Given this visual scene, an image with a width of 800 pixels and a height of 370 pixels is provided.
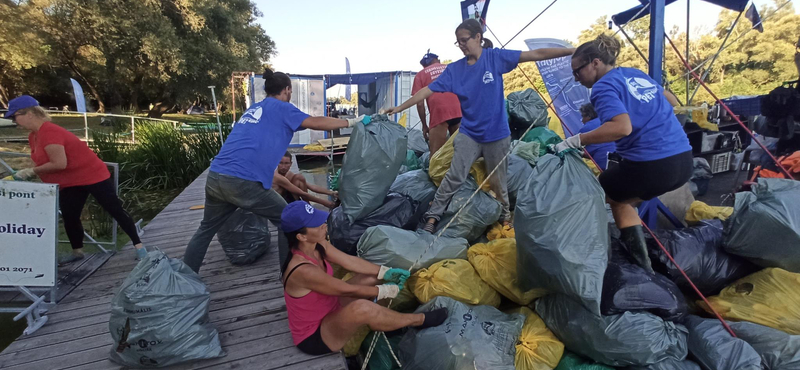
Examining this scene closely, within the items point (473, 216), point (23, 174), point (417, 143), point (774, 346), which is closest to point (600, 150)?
point (473, 216)

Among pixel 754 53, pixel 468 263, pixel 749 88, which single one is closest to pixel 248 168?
pixel 468 263

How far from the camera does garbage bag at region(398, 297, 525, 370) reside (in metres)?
1.77

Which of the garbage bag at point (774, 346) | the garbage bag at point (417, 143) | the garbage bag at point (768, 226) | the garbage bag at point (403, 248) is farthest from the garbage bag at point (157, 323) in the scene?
the garbage bag at point (417, 143)

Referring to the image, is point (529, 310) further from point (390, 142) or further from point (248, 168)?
point (248, 168)

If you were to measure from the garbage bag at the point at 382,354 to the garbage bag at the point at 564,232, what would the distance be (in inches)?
28.8

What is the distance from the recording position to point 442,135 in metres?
4.24

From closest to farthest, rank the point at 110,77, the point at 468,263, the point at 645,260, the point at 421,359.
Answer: the point at 421,359, the point at 645,260, the point at 468,263, the point at 110,77

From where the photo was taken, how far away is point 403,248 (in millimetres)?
2391

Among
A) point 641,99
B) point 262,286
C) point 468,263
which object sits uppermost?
point 641,99

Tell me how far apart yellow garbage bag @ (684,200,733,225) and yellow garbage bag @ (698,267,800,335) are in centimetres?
68

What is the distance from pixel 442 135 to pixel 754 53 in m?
19.8

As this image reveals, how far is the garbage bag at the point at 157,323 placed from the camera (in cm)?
187

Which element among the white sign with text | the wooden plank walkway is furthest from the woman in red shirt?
the wooden plank walkway

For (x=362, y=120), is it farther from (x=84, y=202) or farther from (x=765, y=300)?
(x=765, y=300)
